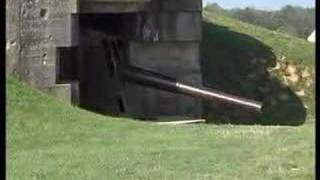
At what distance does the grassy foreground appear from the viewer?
6.92 metres

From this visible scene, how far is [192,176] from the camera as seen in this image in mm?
6750

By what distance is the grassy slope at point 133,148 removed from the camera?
273 inches

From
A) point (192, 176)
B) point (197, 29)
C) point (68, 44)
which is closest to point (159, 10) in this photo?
point (197, 29)

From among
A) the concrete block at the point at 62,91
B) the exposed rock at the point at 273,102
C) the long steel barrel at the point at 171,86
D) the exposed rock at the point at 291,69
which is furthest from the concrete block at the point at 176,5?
the exposed rock at the point at 291,69

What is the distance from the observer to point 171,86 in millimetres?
14211

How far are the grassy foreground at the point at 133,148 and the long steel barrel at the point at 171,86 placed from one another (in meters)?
3.20

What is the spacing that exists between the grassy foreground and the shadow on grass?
475 centimetres

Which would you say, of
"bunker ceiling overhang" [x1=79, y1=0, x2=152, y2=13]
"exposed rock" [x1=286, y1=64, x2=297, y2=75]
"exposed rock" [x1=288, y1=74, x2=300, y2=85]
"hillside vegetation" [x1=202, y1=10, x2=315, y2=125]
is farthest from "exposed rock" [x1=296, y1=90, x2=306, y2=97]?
"bunker ceiling overhang" [x1=79, y1=0, x2=152, y2=13]

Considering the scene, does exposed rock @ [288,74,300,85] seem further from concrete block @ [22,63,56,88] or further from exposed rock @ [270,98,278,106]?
concrete block @ [22,63,56,88]

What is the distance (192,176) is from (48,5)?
6257 mm

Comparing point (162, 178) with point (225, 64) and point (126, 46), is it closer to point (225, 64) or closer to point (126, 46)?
point (126, 46)

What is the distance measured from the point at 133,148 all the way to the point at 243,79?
9490 millimetres

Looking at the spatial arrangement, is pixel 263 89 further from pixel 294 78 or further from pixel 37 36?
pixel 37 36

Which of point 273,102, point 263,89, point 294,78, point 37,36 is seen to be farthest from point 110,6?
point 294,78
